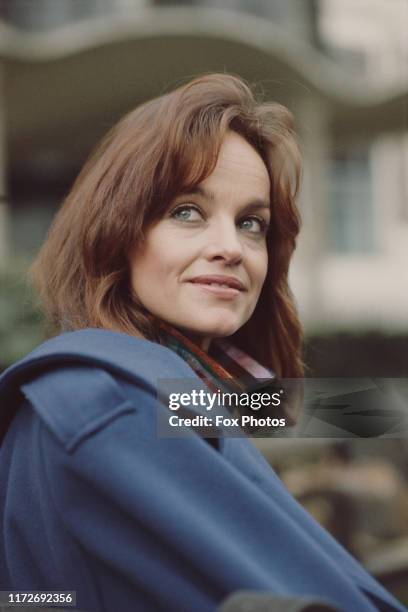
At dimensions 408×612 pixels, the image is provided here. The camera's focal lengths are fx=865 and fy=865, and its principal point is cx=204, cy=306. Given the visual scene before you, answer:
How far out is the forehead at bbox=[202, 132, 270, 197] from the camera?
1.22 m

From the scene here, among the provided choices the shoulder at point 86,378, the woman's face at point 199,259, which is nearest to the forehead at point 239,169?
the woman's face at point 199,259

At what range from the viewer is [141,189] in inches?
47.4

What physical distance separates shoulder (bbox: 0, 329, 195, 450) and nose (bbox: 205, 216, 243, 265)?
190mm

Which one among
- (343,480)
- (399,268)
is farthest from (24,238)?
(343,480)

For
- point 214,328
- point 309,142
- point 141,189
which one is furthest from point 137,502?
point 309,142

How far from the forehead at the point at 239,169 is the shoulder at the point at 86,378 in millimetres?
282

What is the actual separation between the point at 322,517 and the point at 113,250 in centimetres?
192

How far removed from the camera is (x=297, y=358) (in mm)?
1580

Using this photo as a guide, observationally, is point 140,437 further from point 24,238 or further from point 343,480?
point 24,238

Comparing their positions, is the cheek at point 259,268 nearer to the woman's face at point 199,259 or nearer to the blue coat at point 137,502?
the woman's face at point 199,259

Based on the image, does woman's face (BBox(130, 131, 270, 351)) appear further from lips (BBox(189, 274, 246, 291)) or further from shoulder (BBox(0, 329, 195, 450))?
shoulder (BBox(0, 329, 195, 450))

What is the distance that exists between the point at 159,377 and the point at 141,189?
12.6 inches

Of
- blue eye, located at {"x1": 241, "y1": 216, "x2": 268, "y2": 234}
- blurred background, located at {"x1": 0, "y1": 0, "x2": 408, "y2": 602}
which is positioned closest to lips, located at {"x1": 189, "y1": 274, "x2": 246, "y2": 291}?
blue eye, located at {"x1": 241, "y1": 216, "x2": 268, "y2": 234}

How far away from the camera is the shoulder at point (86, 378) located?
94 centimetres
